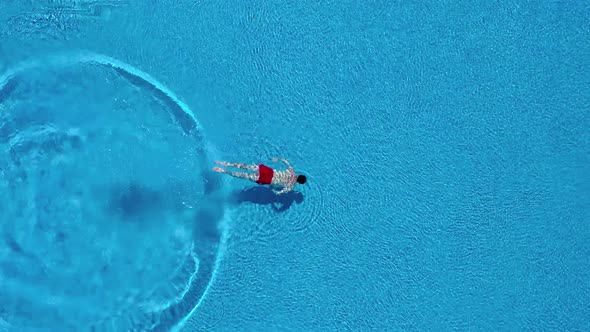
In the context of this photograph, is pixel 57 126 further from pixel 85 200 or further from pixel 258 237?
pixel 258 237

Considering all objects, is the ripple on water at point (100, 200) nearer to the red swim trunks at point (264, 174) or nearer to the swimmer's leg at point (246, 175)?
the swimmer's leg at point (246, 175)

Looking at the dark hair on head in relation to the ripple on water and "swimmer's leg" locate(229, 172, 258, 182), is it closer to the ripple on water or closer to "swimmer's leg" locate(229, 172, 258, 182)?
"swimmer's leg" locate(229, 172, 258, 182)

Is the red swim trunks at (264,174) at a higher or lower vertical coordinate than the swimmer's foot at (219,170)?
lower

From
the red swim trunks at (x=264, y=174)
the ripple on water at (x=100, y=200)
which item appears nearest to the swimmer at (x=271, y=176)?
the red swim trunks at (x=264, y=174)

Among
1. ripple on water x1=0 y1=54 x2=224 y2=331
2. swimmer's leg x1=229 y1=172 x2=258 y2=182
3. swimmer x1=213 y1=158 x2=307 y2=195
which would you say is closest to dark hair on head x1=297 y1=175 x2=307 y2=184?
swimmer x1=213 y1=158 x2=307 y2=195

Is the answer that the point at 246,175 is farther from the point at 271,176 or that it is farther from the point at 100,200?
the point at 100,200

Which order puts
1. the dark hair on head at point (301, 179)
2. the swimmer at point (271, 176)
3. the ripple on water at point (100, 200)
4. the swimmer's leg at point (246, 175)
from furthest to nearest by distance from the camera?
the ripple on water at point (100, 200), the swimmer's leg at point (246, 175), the swimmer at point (271, 176), the dark hair on head at point (301, 179)

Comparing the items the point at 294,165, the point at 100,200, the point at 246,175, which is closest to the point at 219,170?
the point at 246,175
